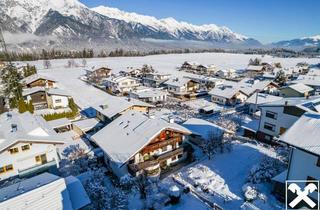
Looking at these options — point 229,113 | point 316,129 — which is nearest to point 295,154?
point 316,129

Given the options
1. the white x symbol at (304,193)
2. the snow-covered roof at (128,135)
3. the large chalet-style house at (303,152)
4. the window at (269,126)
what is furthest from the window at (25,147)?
the window at (269,126)

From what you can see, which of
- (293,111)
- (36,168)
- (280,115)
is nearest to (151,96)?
(280,115)

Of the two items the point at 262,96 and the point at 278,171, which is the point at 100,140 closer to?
the point at 278,171

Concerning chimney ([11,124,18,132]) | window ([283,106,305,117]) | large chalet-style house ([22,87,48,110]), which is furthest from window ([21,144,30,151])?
window ([283,106,305,117])

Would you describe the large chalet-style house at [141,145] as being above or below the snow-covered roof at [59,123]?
above

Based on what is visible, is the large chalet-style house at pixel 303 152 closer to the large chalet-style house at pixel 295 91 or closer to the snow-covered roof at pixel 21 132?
the snow-covered roof at pixel 21 132
